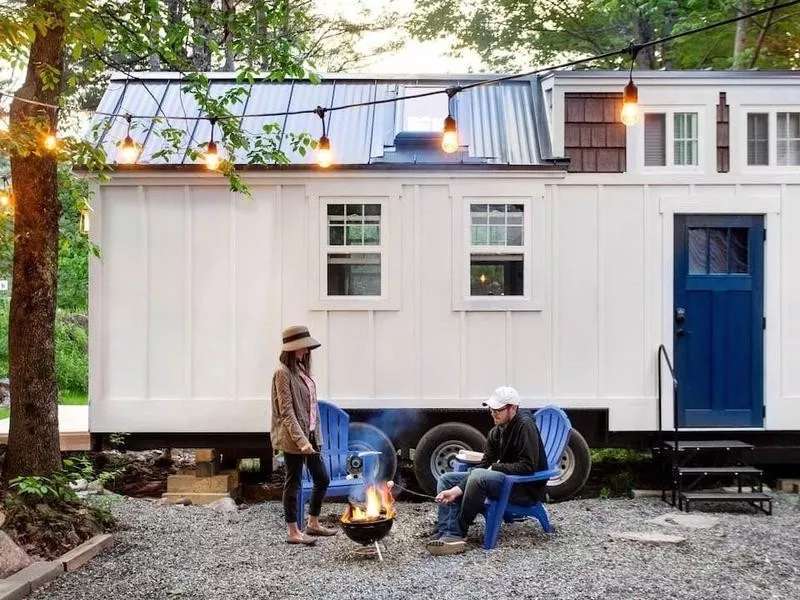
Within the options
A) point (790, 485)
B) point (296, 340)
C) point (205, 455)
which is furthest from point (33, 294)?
point (790, 485)

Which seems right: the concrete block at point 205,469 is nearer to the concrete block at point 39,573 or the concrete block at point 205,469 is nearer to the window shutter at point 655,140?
the concrete block at point 39,573

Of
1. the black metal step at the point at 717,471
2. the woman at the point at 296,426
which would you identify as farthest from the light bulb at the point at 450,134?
the black metal step at the point at 717,471

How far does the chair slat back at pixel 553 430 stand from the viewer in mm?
6520

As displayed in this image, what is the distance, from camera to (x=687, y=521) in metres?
6.62

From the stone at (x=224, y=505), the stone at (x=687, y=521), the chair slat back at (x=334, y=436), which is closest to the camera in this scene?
the stone at (x=687, y=521)

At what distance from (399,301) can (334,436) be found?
1.48 metres

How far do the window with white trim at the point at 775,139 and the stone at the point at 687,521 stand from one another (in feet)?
11.8

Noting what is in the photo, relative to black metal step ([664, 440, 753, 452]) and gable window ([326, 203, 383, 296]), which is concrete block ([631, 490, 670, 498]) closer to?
black metal step ([664, 440, 753, 452])

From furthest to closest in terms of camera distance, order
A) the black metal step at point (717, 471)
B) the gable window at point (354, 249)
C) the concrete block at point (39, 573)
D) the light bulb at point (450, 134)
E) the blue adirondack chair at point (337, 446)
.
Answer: the gable window at point (354, 249)
the black metal step at point (717, 471)
the blue adirondack chair at point (337, 446)
the light bulb at point (450, 134)
the concrete block at point (39, 573)

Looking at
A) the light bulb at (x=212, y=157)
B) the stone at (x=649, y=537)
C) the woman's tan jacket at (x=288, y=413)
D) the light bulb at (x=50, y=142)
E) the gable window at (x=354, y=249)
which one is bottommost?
the stone at (x=649, y=537)

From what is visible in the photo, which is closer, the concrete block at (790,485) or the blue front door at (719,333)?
the blue front door at (719,333)

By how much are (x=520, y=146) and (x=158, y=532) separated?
5033 mm

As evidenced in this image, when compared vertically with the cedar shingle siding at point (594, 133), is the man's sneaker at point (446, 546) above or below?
below

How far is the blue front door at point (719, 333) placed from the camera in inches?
303
